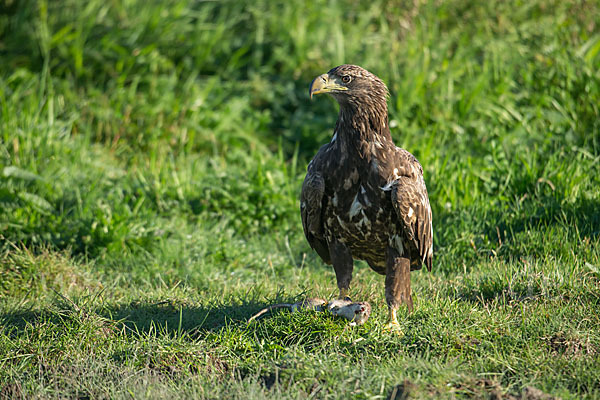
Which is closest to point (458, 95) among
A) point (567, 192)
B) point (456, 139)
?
point (456, 139)

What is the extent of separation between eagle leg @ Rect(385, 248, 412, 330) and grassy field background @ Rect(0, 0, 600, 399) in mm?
121

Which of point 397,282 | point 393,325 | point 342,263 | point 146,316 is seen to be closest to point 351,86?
point 342,263

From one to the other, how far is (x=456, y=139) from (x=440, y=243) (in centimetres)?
166

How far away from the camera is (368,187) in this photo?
4.11 meters

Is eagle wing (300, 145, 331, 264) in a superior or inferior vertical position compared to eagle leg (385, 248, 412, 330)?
superior

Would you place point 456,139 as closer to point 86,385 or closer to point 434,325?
point 434,325

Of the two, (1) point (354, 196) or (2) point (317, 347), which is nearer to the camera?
(2) point (317, 347)

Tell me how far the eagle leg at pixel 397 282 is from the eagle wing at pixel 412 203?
0.14 meters

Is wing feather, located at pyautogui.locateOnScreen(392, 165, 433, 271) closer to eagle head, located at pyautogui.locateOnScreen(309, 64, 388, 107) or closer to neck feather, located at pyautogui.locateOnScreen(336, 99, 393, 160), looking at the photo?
neck feather, located at pyautogui.locateOnScreen(336, 99, 393, 160)

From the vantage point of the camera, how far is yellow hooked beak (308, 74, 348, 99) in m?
4.17

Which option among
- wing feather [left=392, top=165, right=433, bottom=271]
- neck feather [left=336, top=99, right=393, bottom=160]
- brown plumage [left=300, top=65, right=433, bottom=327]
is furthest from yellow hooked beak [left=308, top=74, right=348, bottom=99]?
wing feather [left=392, top=165, right=433, bottom=271]

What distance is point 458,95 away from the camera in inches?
279

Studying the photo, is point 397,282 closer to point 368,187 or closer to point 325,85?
point 368,187

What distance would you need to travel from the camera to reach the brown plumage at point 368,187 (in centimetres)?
411
